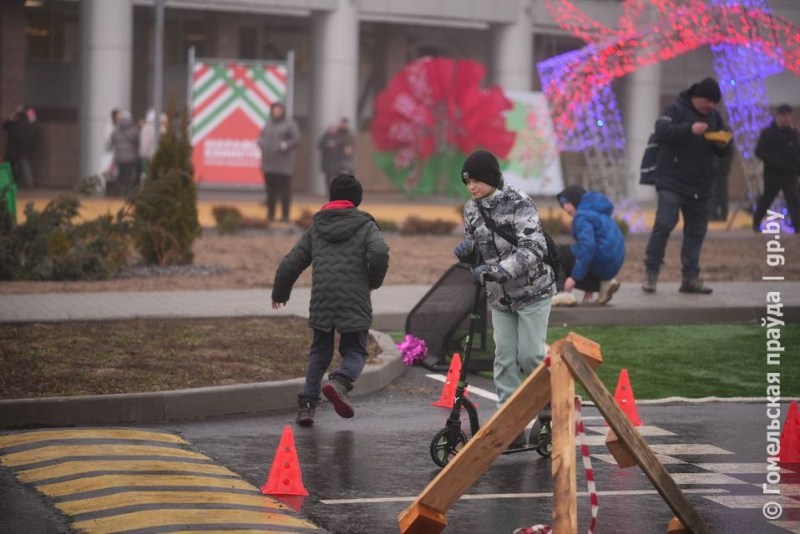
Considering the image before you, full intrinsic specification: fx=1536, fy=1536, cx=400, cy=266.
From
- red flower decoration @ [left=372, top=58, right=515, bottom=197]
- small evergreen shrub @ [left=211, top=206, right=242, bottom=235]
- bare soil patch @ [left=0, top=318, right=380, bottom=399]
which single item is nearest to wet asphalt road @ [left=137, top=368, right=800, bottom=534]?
bare soil patch @ [left=0, top=318, right=380, bottom=399]

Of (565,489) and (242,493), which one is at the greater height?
(565,489)

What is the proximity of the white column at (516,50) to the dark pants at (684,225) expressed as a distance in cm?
2605

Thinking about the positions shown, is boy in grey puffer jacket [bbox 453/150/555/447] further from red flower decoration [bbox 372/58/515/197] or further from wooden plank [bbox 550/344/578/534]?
red flower decoration [bbox 372/58/515/197]

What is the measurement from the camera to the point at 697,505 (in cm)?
759

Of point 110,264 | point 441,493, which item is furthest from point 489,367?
point 110,264

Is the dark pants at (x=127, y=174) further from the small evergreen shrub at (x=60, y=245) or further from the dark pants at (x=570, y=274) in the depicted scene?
the dark pants at (x=570, y=274)

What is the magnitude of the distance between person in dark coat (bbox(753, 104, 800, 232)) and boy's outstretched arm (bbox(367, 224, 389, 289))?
12.8 meters

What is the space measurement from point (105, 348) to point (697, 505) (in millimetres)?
5684

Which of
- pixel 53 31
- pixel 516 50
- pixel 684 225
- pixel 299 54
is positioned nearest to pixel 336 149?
pixel 516 50

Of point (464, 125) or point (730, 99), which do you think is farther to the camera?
point (464, 125)

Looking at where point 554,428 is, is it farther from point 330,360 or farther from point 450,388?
point 450,388

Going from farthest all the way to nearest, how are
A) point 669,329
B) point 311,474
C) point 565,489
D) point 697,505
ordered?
point 669,329 < point 311,474 < point 697,505 < point 565,489

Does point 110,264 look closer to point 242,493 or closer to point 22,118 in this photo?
point 242,493

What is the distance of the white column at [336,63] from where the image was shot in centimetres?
3897
